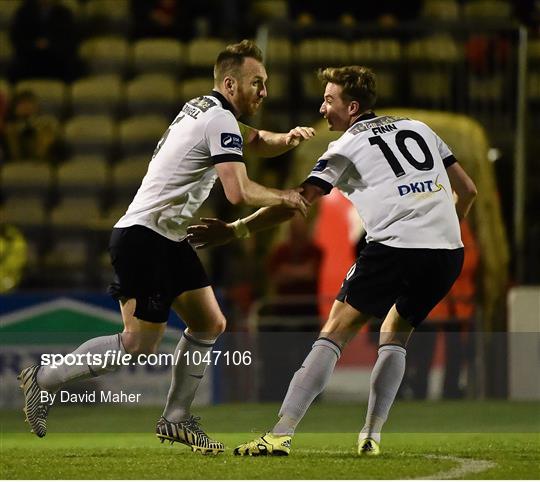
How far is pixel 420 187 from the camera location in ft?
21.4

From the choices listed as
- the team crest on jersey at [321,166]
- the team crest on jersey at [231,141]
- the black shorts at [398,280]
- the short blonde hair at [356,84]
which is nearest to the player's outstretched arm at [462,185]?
the black shorts at [398,280]

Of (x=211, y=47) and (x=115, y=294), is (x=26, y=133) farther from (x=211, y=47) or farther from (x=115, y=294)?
(x=115, y=294)

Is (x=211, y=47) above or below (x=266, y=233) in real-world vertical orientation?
above

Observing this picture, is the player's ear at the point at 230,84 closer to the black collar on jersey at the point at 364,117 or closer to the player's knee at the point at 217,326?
the black collar on jersey at the point at 364,117

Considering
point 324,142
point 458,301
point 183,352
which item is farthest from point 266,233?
point 183,352

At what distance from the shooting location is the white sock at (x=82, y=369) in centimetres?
653

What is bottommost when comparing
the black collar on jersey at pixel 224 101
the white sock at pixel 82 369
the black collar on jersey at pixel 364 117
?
the white sock at pixel 82 369

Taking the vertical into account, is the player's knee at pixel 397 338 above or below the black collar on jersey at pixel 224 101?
below

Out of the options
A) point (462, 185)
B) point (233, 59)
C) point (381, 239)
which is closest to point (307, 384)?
point (381, 239)

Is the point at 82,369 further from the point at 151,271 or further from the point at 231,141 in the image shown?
the point at 231,141

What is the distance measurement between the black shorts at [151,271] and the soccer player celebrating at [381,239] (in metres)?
0.14

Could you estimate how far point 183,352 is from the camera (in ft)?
22.2

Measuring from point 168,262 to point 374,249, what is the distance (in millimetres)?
952

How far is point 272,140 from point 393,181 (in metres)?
0.75
